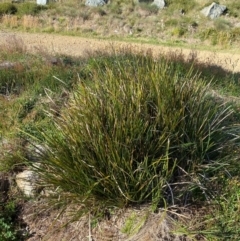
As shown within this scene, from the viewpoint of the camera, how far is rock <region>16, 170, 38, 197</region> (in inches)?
128

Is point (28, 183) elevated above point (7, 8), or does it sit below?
above

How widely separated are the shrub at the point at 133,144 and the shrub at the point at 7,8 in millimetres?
22839

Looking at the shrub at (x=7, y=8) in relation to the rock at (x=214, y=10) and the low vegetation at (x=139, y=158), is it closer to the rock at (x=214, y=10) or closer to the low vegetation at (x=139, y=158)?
the rock at (x=214, y=10)

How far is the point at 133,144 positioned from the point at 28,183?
1.13 meters

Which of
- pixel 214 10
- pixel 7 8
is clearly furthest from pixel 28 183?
pixel 214 10

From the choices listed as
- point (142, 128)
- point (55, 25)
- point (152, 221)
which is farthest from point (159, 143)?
point (55, 25)

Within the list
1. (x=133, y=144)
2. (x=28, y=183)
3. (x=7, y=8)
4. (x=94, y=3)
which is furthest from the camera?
(x=94, y=3)

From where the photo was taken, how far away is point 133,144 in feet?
9.33

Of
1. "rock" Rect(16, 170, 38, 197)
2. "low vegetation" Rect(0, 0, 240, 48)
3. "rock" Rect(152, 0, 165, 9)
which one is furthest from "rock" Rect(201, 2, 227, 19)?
"rock" Rect(16, 170, 38, 197)

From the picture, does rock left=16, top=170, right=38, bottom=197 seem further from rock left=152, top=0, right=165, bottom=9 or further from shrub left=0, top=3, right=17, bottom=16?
rock left=152, top=0, right=165, bottom=9

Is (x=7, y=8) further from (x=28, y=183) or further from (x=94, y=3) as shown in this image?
(x=28, y=183)

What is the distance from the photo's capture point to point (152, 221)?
275 cm

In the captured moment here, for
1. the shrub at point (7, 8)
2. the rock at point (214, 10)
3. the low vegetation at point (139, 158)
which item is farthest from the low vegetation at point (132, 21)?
the low vegetation at point (139, 158)

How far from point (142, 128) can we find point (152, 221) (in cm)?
70
